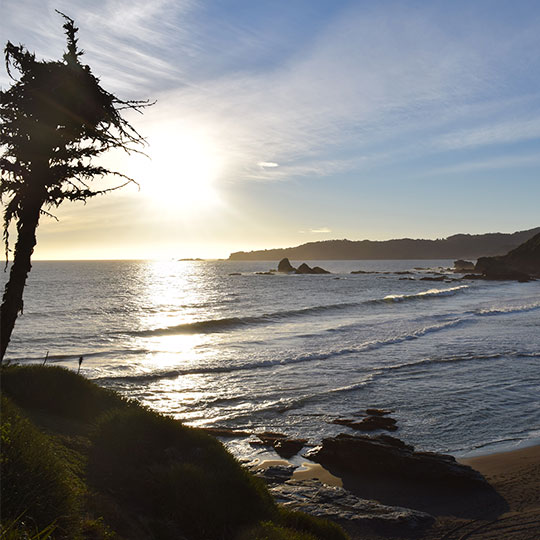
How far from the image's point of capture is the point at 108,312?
58750 mm

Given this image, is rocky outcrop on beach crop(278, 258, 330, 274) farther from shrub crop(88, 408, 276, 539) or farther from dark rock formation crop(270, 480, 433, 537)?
shrub crop(88, 408, 276, 539)

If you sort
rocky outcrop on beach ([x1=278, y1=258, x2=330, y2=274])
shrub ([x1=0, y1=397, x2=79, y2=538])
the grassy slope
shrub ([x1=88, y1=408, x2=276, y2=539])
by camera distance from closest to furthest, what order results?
shrub ([x1=0, y1=397, x2=79, y2=538]), the grassy slope, shrub ([x1=88, y1=408, x2=276, y2=539]), rocky outcrop on beach ([x1=278, y1=258, x2=330, y2=274])

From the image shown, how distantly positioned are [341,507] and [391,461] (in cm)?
258

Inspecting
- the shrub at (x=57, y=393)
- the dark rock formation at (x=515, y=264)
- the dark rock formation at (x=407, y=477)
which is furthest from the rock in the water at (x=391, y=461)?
the dark rock formation at (x=515, y=264)

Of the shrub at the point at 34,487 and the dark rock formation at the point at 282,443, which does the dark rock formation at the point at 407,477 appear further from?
the shrub at the point at 34,487

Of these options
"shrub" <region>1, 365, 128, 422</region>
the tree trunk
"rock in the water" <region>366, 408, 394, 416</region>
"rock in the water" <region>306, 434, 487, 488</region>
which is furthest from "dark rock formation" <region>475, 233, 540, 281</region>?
the tree trunk

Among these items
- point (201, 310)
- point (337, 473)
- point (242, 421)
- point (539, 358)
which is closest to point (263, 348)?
point (242, 421)

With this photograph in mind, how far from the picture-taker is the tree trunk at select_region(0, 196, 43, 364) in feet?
32.6

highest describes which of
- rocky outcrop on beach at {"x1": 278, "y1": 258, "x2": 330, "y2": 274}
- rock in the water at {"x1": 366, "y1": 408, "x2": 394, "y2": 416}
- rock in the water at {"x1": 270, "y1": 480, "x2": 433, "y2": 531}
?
rocky outcrop on beach at {"x1": 278, "y1": 258, "x2": 330, "y2": 274}

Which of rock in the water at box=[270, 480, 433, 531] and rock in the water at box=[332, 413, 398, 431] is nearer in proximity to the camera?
rock in the water at box=[270, 480, 433, 531]

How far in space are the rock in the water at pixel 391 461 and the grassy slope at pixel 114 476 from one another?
4462 mm

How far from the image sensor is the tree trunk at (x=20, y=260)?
9938mm

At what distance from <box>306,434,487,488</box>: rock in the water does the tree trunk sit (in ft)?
31.6

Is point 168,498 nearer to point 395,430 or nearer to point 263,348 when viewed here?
point 395,430
